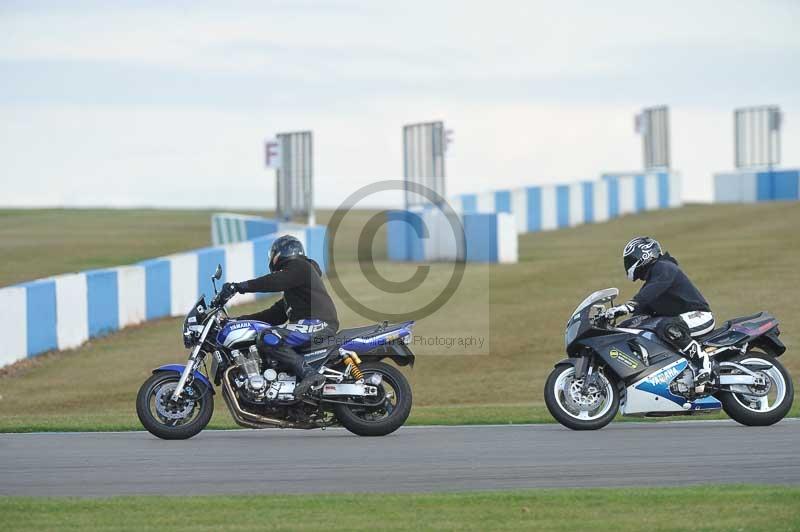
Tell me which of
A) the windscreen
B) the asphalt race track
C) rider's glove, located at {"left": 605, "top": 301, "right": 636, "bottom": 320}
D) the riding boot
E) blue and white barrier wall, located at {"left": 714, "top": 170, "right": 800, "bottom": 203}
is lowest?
the asphalt race track

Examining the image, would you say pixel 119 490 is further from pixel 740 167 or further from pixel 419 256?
pixel 740 167

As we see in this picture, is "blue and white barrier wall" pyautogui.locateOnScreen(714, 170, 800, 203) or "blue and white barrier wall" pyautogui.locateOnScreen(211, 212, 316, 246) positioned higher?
"blue and white barrier wall" pyautogui.locateOnScreen(714, 170, 800, 203)

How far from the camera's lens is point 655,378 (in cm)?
1152

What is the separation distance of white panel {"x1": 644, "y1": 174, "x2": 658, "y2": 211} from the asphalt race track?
1181 inches

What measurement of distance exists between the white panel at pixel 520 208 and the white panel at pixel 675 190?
7.72m

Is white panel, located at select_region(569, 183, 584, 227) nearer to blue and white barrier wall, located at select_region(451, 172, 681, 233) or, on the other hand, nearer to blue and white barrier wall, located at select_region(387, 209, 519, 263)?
blue and white barrier wall, located at select_region(451, 172, 681, 233)

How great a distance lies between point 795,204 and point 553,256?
9.51 m

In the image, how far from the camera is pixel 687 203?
4356 centimetres

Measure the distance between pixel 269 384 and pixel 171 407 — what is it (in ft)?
2.59

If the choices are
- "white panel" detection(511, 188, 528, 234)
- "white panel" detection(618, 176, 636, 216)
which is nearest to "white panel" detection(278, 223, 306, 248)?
"white panel" detection(511, 188, 528, 234)

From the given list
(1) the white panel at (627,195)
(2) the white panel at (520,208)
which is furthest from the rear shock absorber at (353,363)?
(1) the white panel at (627,195)

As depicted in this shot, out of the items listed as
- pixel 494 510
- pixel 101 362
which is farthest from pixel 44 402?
pixel 494 510

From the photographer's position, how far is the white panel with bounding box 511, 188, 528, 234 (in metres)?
35.9

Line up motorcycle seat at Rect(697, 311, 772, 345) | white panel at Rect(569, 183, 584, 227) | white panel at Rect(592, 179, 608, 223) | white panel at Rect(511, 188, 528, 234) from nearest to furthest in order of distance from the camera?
motorcycle seat at Rect(697, 311, 772, 345) < white panel at Rect(511, 188, 528, 234) < white panel at Rect(569, 183, 584, 227) < white panel at Rect(592, 179, 608, 223)
